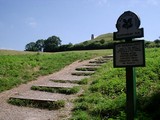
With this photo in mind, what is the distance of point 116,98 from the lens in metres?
7.46

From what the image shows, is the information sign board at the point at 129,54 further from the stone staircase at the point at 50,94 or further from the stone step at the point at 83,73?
the stone step at the point at 83,73

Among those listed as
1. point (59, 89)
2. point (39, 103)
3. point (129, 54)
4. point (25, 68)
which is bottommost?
point (39, 103)

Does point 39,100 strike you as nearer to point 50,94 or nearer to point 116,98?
point 50,94

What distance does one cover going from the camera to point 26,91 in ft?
31.3

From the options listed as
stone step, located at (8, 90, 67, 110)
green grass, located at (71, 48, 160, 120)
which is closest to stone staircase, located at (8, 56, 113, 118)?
stone step, located at (8, 90, 67, 110)

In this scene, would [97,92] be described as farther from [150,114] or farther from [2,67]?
[2,67]

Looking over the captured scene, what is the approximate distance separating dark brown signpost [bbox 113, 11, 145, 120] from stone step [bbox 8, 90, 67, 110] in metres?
2.74

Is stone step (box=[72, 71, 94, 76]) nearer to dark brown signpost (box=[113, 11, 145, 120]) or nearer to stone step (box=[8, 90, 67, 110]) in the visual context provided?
stone step (box=[8, 90, 67, 110])

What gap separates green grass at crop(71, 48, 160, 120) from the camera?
644 centimetres

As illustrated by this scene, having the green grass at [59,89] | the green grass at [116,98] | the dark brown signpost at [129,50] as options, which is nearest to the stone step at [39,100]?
the green grass at [59,89]

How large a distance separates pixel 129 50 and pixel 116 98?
2.46 meters

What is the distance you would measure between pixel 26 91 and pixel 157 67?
187 inches

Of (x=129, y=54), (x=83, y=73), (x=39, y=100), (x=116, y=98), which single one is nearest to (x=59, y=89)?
(x=39, y=100)

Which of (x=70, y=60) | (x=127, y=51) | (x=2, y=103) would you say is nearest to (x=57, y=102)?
(x=2, y=103)
